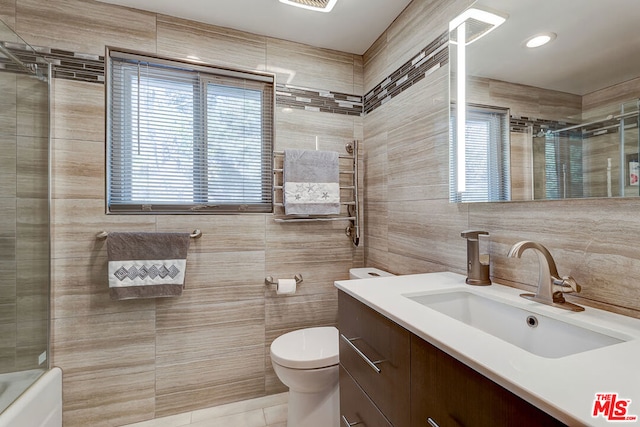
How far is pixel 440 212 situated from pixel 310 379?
1023mm

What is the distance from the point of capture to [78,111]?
62.7 inches

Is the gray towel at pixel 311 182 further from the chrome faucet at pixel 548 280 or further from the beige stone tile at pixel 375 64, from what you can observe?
the chrome faucet at pixel 548 280

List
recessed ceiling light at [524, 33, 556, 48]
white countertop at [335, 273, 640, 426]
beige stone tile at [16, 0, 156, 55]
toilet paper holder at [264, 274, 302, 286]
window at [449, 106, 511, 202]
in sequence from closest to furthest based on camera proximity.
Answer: white countertop at [335, 273, 640, 426] → recessed ceiling light at [524, 33, 556, 48] → window at [449, 106, 511, 202] → beige stone tile at [16, 0, 156, 55] → toilet paper holder at [264, 274, 302, 286]

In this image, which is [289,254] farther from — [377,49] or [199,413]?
[377,49]

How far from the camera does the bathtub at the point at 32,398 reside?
1175mm

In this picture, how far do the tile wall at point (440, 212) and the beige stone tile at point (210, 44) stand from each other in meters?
0.82

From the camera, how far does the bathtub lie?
46.3 inches

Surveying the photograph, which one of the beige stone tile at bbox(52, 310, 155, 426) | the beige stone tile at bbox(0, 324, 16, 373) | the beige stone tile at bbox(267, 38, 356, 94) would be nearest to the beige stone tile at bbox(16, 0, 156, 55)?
the beige stone tile at bbox(267, 38, 356, 94)

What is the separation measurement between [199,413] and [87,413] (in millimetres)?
583

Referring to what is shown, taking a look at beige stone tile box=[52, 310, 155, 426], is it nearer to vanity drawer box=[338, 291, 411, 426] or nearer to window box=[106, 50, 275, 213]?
window box=[106, 50, 275, 213]

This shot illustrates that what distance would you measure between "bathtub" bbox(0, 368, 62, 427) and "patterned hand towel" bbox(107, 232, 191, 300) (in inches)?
18.3

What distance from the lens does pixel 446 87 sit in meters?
1.38

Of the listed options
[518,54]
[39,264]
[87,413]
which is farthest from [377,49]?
[87,413]

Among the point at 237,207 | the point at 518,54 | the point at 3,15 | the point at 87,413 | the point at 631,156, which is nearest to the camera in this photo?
the point at 631,156
